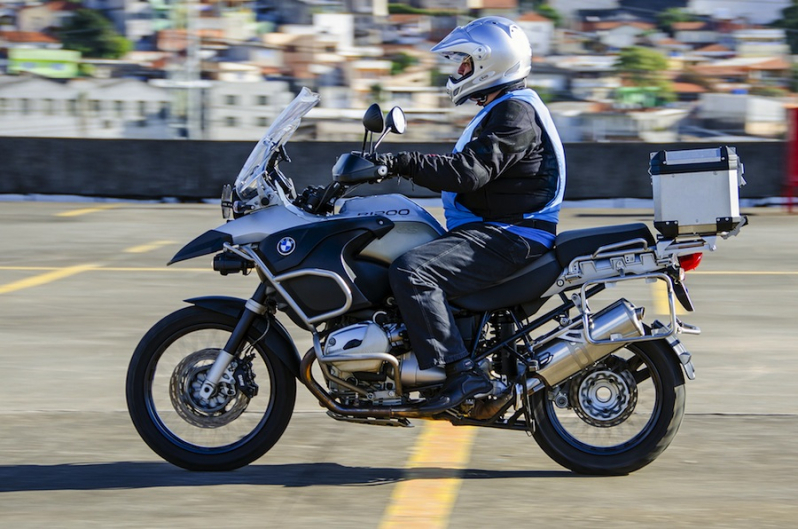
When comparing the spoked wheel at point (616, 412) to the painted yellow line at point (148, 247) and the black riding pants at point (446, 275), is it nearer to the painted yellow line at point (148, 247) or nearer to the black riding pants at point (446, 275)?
the black riding pants at point (446, 275)

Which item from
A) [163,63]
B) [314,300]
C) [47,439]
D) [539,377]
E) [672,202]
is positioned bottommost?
[163,63]

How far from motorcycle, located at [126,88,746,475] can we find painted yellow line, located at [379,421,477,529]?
0.94 ft

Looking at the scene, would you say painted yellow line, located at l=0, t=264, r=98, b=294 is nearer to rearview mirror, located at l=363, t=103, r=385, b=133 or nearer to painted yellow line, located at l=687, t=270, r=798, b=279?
painted yellow line, located at l=687, t=270, r=798, b=279

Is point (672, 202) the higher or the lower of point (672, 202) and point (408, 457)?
the higher

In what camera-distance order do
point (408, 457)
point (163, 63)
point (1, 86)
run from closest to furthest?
1. point (408, 457)
2. point (1, 86)
3. point (163, 63)

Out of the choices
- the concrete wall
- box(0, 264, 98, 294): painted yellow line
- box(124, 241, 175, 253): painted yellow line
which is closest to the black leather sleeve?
box(0, 264, 98, 294): painted yellow line

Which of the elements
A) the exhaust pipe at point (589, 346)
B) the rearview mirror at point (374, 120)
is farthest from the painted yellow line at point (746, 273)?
the rearview mirror at point (374, 120)

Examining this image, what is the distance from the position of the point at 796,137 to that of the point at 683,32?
24.7 metres

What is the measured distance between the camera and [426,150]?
18.0 m

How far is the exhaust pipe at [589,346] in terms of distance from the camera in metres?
5.42

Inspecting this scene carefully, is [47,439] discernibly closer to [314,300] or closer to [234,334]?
[234,334]

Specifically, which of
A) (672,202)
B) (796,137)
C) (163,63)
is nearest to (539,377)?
(672,202)

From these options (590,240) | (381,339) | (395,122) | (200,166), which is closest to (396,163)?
(395,122)

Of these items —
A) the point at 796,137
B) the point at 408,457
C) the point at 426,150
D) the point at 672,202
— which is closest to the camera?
the point at 672,202
